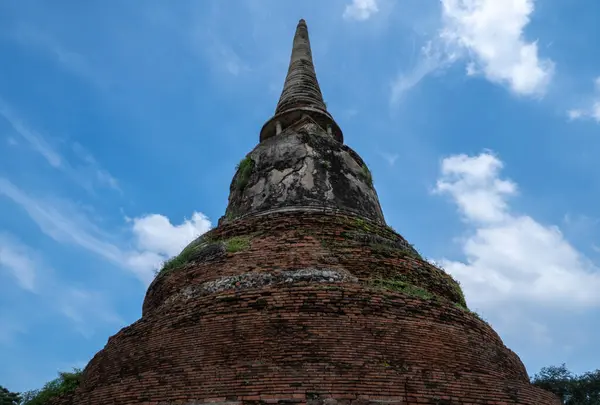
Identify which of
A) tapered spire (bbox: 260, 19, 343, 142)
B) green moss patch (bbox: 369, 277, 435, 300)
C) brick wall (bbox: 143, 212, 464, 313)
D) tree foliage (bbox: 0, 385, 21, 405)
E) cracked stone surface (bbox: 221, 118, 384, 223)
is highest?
tapered spire (bbox: 260, 19, 343, 142)

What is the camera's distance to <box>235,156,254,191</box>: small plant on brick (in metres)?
9.44

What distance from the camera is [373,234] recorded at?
7.75 metres

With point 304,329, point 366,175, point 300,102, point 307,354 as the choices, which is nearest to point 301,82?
point 300,102

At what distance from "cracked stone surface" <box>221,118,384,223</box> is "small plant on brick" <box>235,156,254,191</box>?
0.06 m

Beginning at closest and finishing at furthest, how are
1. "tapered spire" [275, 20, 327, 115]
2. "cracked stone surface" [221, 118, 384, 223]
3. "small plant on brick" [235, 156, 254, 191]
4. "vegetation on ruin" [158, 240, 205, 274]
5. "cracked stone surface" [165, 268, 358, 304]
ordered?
"cracked stone surface" [165, 268, 358, 304], "vegetation on ruin" [158, 240, 205, 274], "cracked stone surface" [221, 118, 384, 223], "small plant on brick" [235, 156, 254, 191], "tapered spire" [275, 20, 327, 115]

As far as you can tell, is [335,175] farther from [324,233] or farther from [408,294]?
[408,294]

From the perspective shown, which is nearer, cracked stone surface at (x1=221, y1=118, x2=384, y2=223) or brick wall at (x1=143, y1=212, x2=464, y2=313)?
brick wall at (x1=143, y1=212, x2=464, y2=313)

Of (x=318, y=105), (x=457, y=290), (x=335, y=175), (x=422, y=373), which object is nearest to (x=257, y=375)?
(x=422, y=373)

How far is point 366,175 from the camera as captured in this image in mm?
9781

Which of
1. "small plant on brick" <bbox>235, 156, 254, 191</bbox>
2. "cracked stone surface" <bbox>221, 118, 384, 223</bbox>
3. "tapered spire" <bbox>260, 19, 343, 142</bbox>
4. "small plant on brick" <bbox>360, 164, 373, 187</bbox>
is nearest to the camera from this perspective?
"cracked stone surface" <bbox>221, 118, 384, 223</bbox>

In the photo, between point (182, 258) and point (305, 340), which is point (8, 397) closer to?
point (182, 258)

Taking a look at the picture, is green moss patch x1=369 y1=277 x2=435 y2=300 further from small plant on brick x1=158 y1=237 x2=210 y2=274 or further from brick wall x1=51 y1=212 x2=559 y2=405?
small plant on brick x1=158 y1=237 x2=210 y2=274

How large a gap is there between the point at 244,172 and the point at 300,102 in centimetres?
346

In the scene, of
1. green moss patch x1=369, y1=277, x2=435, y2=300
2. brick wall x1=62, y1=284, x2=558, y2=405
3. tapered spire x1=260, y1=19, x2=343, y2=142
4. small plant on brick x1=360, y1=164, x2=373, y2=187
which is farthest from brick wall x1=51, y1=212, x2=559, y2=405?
tapered spire x1=260, y1=19, x2=343, y2=142
